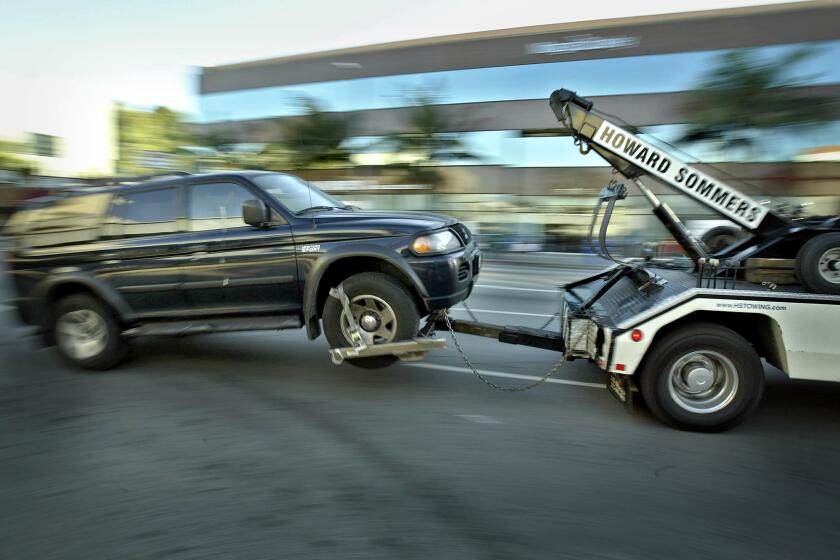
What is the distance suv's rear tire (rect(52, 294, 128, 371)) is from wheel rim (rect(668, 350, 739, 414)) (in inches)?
197

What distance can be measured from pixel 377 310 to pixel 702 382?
261 cm

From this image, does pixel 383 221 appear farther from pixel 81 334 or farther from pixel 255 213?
pixel 81 334

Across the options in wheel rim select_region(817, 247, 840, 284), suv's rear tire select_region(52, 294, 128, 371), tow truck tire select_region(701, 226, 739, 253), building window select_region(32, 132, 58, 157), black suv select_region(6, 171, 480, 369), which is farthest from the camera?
building window select_region(32, 132, 58, 157)

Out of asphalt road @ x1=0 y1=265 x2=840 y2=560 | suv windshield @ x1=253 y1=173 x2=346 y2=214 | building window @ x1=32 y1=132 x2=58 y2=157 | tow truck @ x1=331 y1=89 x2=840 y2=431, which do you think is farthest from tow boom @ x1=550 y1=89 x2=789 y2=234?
building window @ x1=32 y1=132 x2=58 y2=157

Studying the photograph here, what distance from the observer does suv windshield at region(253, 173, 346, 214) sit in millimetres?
5457

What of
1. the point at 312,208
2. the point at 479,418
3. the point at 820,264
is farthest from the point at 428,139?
the point at 820,264

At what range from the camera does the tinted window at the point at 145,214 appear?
5461 mm

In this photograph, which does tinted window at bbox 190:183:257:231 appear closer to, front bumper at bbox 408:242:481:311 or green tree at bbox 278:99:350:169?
front bumper at bbox 408:242:481:311

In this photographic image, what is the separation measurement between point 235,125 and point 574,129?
1333 inches

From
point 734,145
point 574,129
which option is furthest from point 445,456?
point 734,145

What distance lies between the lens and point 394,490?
3373 mm

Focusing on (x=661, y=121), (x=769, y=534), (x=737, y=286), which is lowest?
(x=769, y=534)

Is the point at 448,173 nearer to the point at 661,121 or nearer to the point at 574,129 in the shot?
the point at 661,121

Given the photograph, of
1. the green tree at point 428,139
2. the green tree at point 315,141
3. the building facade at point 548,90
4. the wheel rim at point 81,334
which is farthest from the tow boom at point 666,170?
the green tree at point 315,141
